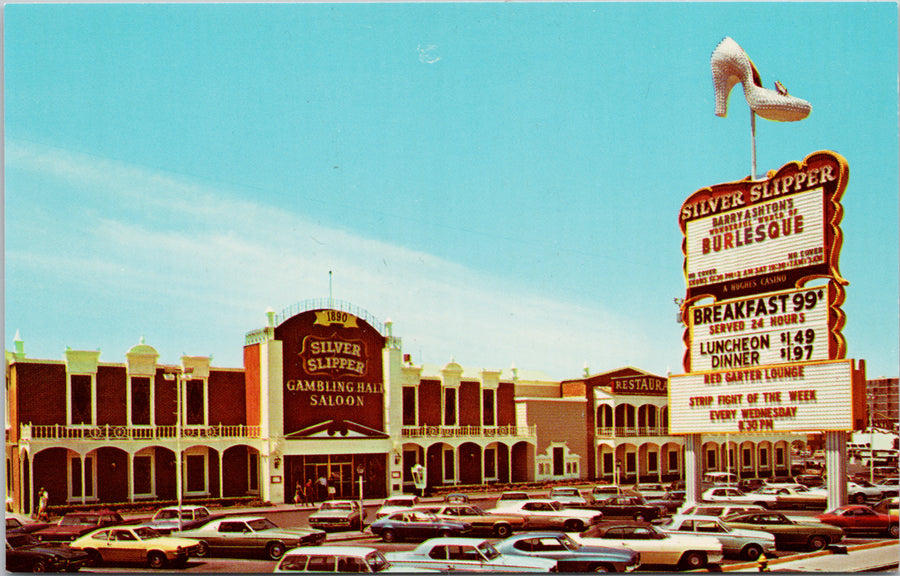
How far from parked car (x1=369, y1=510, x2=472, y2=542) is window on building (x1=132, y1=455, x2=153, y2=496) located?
774cm

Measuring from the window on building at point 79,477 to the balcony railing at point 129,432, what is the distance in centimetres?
71

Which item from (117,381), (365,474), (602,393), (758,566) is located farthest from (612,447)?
(117,381)

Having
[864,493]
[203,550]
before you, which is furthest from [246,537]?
[864,493]

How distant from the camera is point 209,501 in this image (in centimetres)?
3098

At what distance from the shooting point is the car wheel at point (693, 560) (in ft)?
→ 79.2

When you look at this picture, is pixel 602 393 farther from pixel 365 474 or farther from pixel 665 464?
pixel 365 474

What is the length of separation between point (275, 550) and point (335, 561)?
2.55 meters

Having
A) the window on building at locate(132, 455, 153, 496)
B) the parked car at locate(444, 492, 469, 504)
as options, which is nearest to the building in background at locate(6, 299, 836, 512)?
the window on building at locate(132, 455, 153, 496)

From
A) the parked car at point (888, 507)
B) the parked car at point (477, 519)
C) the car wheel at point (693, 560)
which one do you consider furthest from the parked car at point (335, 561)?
the parked car at point (888, 507)

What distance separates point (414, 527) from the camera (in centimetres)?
2708

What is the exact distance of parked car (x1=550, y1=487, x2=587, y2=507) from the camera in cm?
3139

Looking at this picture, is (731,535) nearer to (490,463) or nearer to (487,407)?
(490,463)

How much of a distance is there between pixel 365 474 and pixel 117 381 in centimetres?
880

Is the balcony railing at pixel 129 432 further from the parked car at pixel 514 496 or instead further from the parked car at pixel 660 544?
the parked car at pixel 660 544
